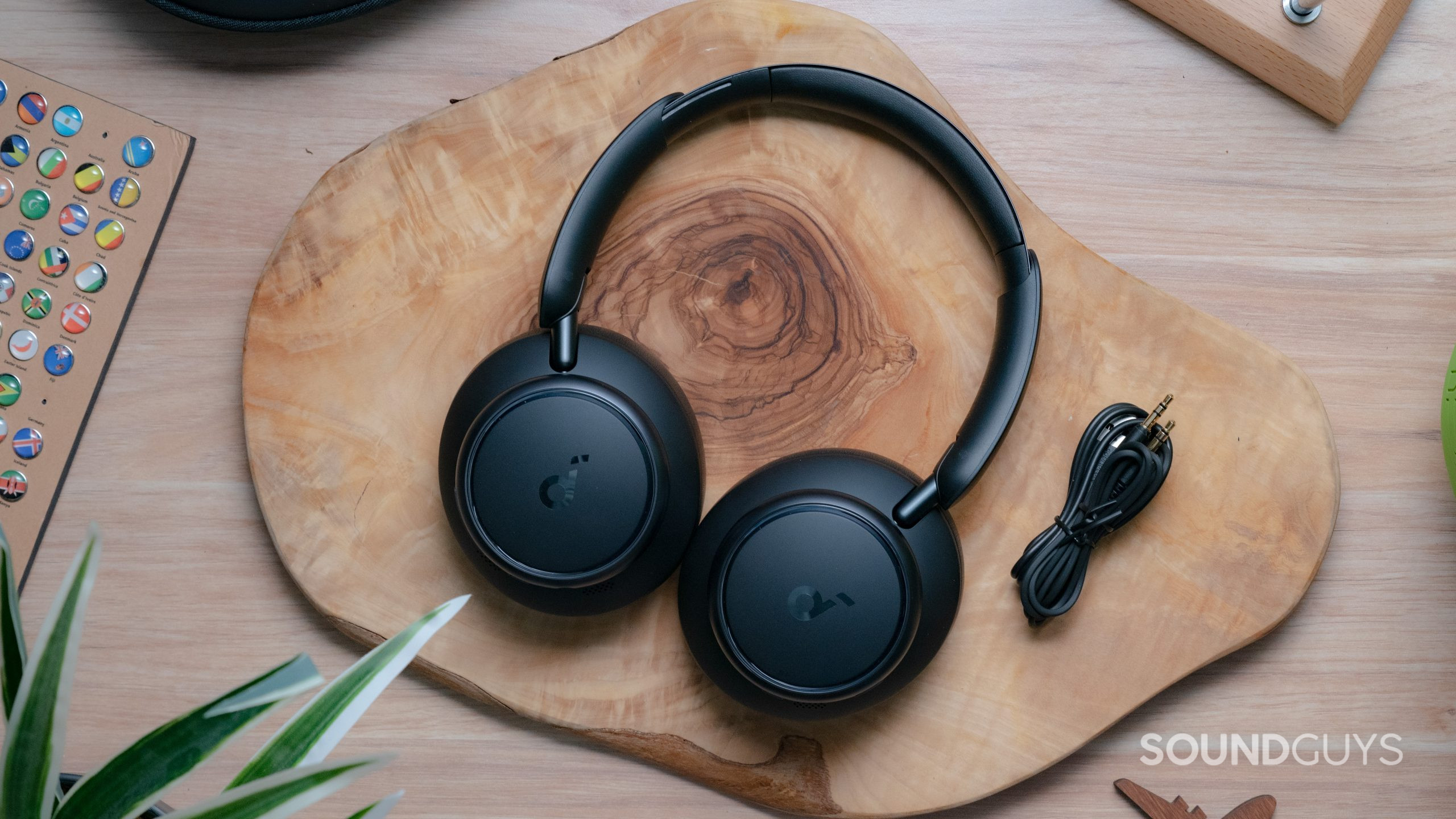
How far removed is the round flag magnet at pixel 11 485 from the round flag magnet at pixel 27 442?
1cm

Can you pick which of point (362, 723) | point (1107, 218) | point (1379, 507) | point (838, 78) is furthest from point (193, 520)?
point (1379, 507)

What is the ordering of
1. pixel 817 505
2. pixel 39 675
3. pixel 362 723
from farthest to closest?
pixel 362 723, pixel 817 505, pixel 39 675

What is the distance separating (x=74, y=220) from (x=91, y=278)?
0.05 meters

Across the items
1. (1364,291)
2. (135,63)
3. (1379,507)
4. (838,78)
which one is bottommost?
(1379,507)

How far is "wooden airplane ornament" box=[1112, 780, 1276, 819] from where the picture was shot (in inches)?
26.3

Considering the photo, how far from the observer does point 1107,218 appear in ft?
2.31

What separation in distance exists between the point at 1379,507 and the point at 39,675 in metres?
0.84

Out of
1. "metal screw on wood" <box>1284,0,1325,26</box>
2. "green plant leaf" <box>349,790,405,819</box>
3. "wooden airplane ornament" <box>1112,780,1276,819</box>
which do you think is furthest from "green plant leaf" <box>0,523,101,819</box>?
"metal screw on wood" <box>1284,0,1325,26</box>

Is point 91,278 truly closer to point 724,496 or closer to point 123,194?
point 123,194

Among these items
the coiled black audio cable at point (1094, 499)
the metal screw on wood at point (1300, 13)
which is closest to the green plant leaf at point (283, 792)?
the coiled black audio cable at point (1094, 499)

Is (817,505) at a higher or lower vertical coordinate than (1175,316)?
higher

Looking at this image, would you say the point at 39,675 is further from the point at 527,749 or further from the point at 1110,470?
the point at 1110,470

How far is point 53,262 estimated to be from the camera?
2.29ft

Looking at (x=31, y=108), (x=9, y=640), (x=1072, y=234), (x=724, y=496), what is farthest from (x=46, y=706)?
(x=1072, y=234)
